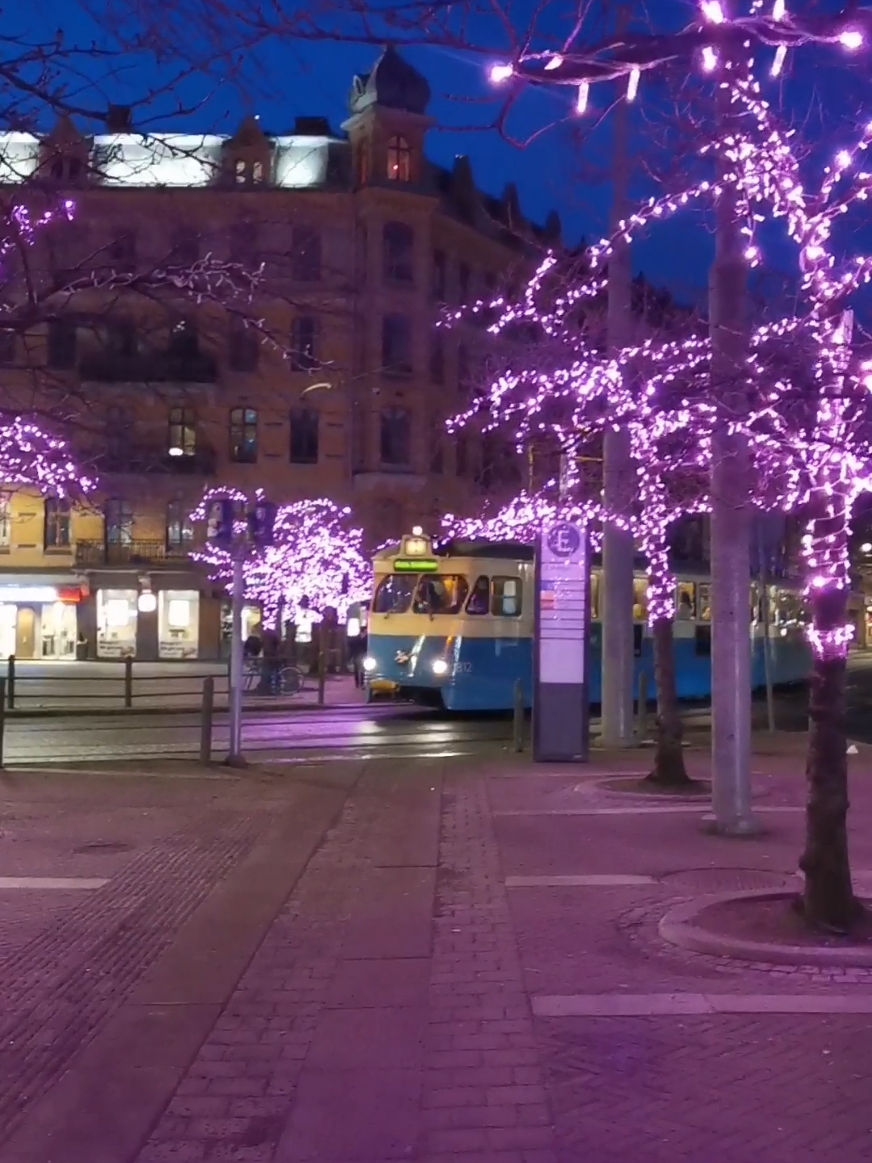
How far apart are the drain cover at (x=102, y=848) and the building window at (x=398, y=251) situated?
38059 millimetres

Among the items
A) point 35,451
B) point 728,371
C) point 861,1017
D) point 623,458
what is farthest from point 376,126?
point 861,1017

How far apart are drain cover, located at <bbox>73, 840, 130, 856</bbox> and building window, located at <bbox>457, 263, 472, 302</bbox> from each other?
3930 centimetres

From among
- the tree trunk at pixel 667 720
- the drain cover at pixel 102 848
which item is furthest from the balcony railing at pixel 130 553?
the drain cover at pixel 102 848

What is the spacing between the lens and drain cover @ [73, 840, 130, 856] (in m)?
11.4

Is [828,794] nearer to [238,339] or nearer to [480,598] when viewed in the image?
[238,339]

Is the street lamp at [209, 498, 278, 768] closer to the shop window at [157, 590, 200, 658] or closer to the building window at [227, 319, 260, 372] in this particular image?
the building window at [227, 319, 260, 372]

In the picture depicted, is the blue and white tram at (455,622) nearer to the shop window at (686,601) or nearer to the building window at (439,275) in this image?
the shop window at (686,601)

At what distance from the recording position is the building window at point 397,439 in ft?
159

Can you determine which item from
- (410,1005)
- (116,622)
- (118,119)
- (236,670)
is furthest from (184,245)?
(116,622)

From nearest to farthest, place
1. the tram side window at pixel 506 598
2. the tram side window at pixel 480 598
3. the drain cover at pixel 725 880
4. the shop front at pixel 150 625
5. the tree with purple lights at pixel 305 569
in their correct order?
1. the drain cover at pixel 725 880
2. the tram side window at pixel 480 598
3. the tram side window at pixel 506 598
4. the tree with purple lights at pixel 305 569
5. the shop front at pixel 150 625

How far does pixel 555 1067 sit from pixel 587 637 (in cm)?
1180

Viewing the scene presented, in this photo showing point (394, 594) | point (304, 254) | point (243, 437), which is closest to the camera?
point (304, 254)

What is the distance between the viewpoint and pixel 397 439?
4888 cm

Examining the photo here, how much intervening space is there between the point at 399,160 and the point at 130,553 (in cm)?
1643
